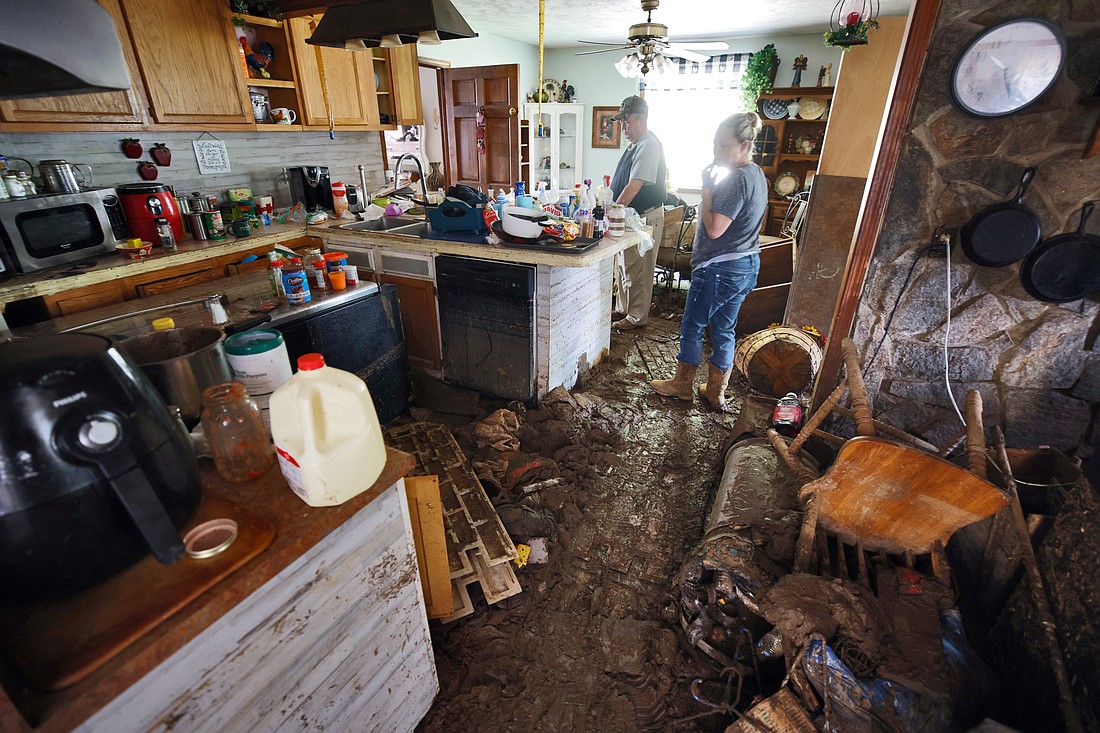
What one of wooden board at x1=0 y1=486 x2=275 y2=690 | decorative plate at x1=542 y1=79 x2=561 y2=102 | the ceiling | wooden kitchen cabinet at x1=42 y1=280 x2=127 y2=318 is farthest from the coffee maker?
decorative plate at x1=542 y1=79 x2=561 y2=102

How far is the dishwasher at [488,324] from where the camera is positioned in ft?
9.22

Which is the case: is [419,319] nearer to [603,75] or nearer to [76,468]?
[76,468]

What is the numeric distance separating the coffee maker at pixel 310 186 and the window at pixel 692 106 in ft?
16.0

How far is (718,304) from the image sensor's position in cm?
300

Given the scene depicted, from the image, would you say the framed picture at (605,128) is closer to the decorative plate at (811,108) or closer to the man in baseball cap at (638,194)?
the decorative plate at (811,108)

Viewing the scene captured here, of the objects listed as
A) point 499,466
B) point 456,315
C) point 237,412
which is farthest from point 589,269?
point 237,412

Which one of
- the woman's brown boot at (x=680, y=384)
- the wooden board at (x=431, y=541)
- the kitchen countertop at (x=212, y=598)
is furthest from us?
A: the woman's brown boot at (x=680, y=384)

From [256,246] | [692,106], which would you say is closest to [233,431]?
[256,246]

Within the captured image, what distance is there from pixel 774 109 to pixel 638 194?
12.7 feet

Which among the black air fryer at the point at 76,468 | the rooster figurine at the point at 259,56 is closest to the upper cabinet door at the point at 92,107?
the rooster figurine at the point at 259,56

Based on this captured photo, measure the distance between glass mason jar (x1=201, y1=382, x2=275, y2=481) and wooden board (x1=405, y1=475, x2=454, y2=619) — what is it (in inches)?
20.3

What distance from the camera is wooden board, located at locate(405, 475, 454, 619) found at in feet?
5.16

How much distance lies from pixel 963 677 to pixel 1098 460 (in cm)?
81

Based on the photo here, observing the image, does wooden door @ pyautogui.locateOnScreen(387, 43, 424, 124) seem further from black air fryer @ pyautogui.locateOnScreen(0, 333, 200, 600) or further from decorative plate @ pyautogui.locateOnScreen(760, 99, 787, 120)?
decorative plate @ pyautogui.locateOnScreen(760, 99, 787, 120)
